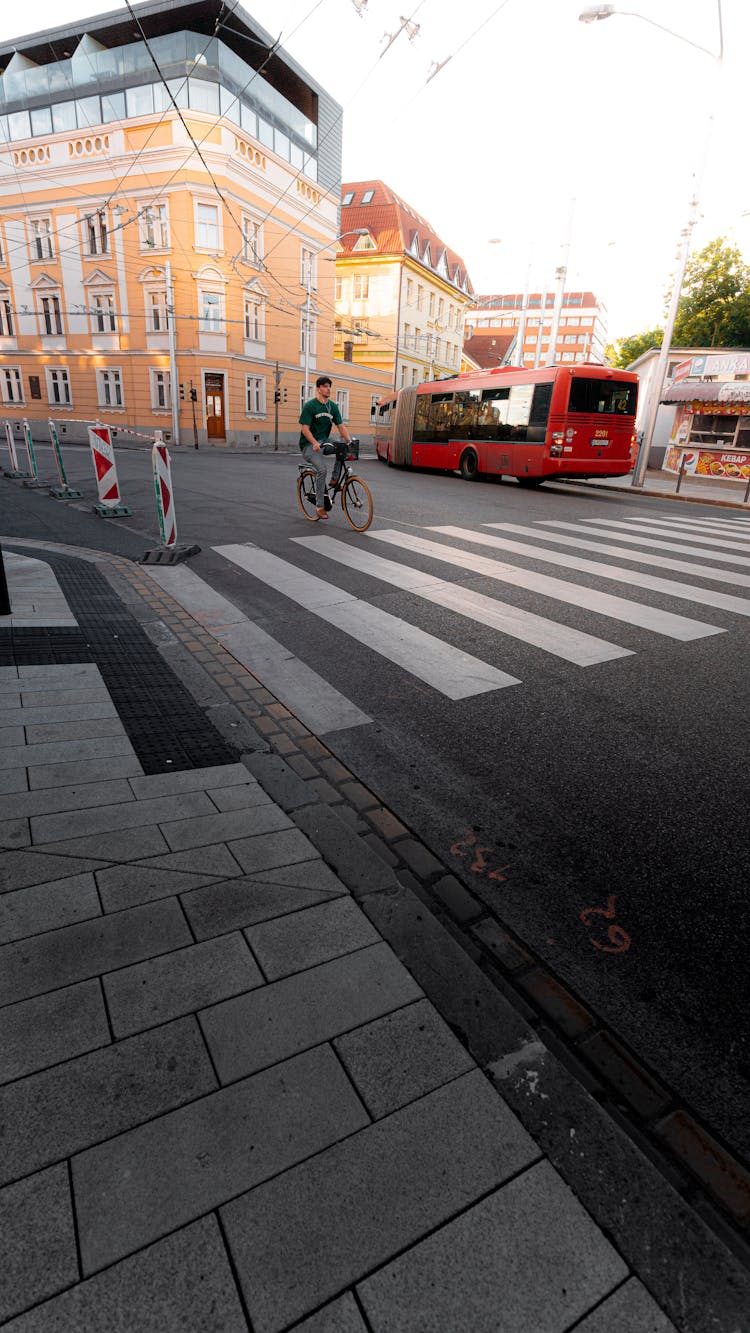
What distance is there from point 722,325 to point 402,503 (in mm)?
39329

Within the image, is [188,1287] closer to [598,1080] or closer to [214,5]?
[598,1080]

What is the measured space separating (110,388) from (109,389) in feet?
0.35

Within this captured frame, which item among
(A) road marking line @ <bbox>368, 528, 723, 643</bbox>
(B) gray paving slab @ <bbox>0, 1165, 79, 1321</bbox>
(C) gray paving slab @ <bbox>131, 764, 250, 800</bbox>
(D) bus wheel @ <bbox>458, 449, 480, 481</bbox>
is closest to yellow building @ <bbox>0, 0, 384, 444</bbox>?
(D) bus wheel @ <bbox>458, 449, 480, 481</bbox>

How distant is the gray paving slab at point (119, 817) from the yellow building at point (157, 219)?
118ft

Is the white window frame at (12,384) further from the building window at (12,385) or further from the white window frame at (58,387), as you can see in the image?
the white window frame at (58,387)

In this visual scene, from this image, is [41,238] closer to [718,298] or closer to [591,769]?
[718,298]

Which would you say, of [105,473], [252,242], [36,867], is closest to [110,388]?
[252,242]

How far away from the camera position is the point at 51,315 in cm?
3759

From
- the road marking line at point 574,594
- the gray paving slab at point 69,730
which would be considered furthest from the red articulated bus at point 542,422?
the gray paving slab at point 69,730

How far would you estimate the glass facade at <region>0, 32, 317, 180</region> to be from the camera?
31.2m

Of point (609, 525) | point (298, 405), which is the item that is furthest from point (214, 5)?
point (609, 525)

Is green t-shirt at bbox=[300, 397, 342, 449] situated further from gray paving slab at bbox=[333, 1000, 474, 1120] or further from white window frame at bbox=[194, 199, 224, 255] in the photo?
white window frame at bbox=[194, 199, 224, 255]

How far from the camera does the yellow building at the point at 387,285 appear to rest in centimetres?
5106

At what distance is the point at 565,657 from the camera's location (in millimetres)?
4844
